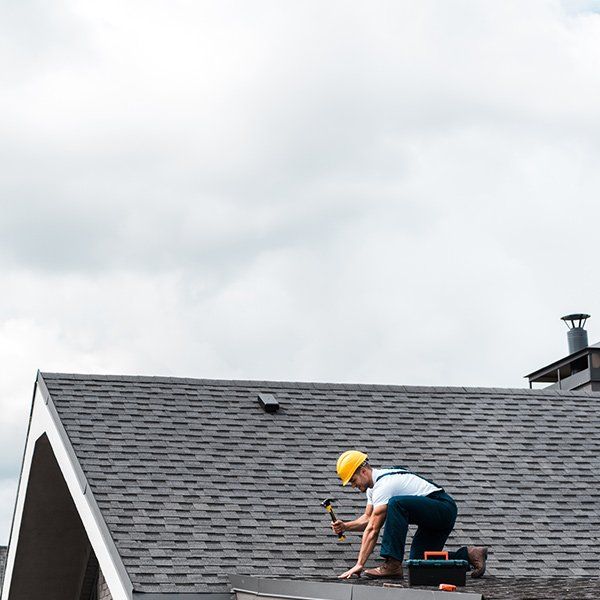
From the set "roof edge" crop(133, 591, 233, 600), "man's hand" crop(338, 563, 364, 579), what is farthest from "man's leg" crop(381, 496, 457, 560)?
"roof edge" crop(133, 591, 233, 600)

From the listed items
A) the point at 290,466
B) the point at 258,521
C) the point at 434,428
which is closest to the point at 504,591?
the point at 258,521

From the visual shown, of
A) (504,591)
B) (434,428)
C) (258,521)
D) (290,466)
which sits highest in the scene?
(434,428)

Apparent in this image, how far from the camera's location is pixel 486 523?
36.3 feet

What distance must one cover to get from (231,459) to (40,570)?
3.40m

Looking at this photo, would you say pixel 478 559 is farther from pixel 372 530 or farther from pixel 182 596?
pixel 182 596

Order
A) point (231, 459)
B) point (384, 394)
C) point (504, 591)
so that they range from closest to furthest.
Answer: point (504, 591)
point (231, 459)
point (384, 394)

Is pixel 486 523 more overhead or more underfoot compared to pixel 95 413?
more underfoot

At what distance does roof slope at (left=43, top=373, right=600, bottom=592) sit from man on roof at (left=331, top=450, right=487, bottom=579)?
49 cm

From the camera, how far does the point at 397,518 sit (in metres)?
9.55

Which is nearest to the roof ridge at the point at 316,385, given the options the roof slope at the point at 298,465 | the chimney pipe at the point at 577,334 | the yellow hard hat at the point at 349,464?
the roof slope at the point at 298,465

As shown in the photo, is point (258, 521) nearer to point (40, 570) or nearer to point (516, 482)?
point (516, 482)

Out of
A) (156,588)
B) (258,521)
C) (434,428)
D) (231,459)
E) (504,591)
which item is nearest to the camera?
(504,591)

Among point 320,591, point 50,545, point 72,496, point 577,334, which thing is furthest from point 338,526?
point 577,334

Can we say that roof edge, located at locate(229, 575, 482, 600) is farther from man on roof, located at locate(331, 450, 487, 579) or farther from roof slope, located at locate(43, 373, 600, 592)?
man on roof, located at locate(331, 450, 487, 579)
